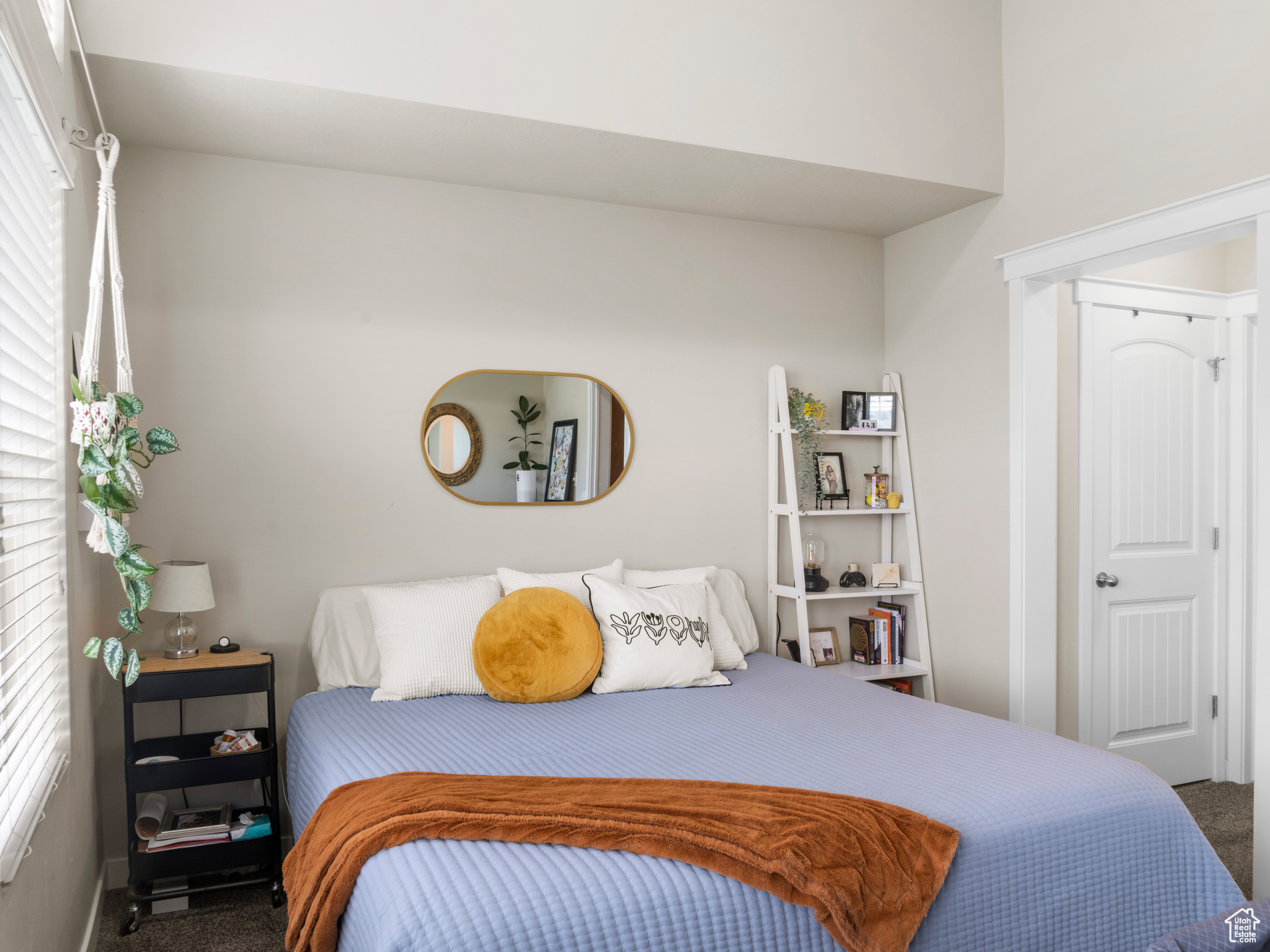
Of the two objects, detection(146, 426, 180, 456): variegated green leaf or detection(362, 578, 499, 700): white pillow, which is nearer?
detection(146, 426, 180, 456): variegated green leaf

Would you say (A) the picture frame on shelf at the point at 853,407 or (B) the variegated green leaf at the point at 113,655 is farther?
(A) the picture frame on shelf at the point at 853,407

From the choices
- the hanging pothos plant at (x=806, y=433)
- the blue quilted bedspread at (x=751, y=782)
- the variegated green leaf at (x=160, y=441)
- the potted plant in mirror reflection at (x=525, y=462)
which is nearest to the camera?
the blue quilted bedspread at (x=751, y=782)

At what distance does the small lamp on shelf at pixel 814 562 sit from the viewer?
380cm

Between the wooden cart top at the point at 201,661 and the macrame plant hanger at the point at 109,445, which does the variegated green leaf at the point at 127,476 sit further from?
the wooden cart top at the point at 201,661

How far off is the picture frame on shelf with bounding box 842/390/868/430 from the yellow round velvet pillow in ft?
5.26

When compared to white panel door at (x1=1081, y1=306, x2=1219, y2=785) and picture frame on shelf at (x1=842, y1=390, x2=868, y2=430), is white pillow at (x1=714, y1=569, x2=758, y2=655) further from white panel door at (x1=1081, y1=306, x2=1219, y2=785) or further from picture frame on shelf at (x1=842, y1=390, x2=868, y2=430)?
white panel door at (x1=1081, y1=306, x2=1219, y2=785)

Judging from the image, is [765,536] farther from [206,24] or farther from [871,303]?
[206,24]

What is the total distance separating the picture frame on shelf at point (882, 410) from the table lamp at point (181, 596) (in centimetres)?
268

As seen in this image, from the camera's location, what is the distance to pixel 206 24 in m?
2.45

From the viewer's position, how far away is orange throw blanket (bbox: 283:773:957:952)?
1646 millimetres

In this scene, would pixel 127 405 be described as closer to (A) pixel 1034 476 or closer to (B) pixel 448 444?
(B) pixel 448 444

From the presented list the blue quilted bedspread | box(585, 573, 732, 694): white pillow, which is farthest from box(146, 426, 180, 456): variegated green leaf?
box(585, 573, 732, 694): white pillow

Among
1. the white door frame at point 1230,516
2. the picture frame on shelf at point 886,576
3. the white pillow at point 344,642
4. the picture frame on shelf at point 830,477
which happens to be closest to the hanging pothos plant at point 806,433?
the picture frame on shelf at point 830,477

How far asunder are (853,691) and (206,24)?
2.73 meters
